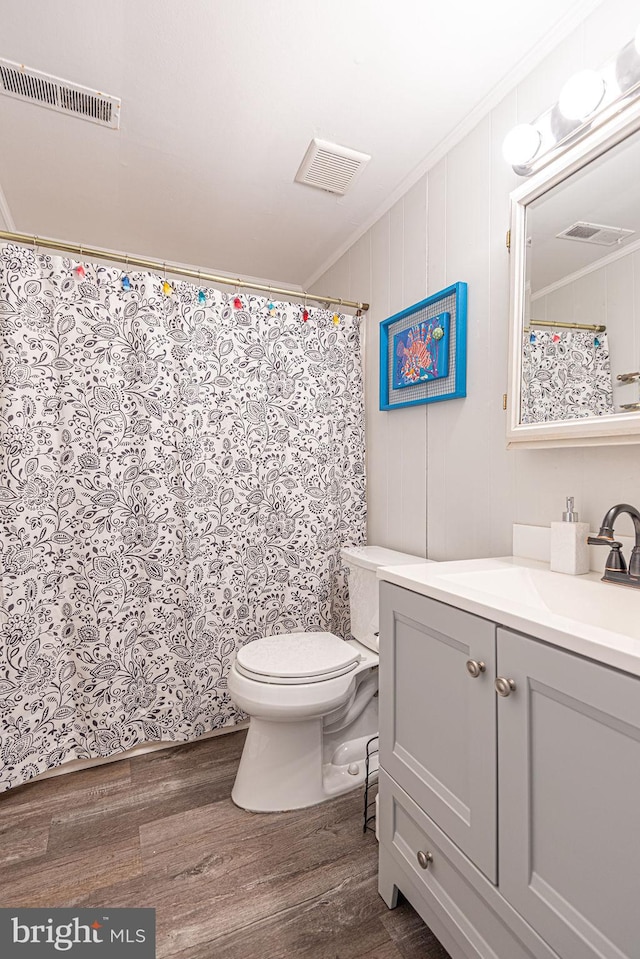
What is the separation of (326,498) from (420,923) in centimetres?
150

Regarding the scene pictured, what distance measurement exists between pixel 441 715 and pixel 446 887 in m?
0.37

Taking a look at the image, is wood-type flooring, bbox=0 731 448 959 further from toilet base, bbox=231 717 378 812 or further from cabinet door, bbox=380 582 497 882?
cabinet door, bbox=380 582 497 882

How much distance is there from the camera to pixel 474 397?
5.58ft

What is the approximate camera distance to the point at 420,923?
1.23 meters

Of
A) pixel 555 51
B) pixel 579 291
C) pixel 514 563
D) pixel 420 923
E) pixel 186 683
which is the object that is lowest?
pixel 420 923

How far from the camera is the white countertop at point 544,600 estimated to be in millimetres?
740

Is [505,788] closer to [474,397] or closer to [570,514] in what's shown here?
[570,514]

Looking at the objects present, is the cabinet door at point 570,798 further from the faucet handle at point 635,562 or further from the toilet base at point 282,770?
the toilet base at point 282,770

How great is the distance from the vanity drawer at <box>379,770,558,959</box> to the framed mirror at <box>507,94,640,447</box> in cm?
97

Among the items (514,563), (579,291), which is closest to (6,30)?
(579,291)

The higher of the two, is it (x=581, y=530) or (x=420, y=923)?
(x=581, y=530)

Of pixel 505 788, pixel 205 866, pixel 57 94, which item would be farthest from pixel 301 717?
pixel 57 94

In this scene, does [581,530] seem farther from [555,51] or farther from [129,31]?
[129,31]

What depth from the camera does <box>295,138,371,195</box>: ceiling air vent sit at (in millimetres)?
1818
